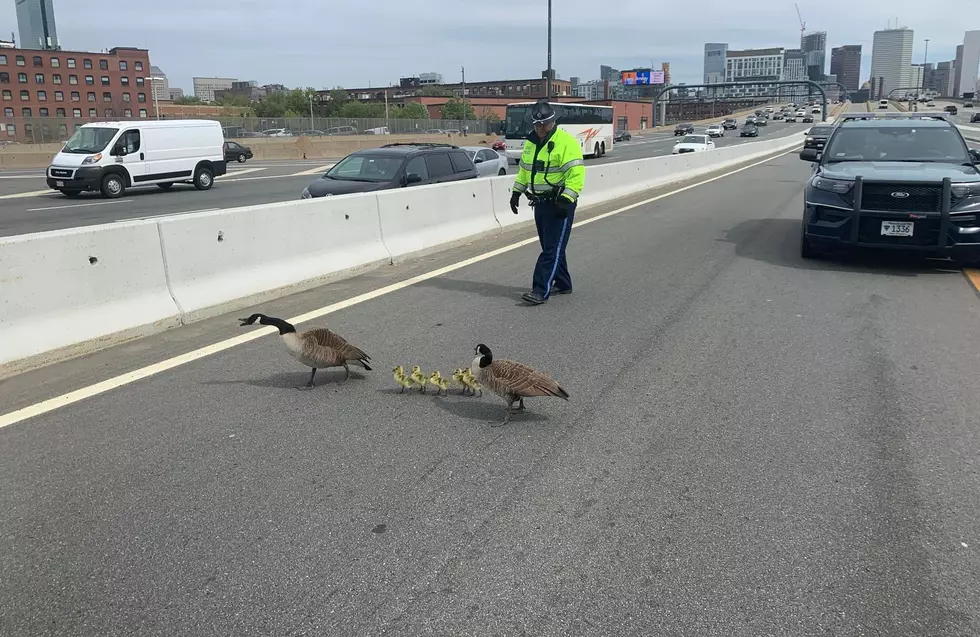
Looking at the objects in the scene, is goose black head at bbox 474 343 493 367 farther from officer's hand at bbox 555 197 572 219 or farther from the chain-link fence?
Result: the chain-link fence

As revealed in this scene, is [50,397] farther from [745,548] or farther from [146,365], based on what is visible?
[745,548]

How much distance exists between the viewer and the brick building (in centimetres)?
11375

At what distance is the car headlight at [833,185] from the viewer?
9656 millimetres

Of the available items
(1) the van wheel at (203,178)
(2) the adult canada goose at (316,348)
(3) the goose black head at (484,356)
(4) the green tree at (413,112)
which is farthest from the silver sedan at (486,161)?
(4) the green tree at (413,112)

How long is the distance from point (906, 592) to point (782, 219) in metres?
13.0

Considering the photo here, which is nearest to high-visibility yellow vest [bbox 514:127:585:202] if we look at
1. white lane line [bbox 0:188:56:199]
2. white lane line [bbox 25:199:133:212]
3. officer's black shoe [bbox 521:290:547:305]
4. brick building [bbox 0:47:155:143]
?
officer's black shoe [bbox 521:290:547:305]

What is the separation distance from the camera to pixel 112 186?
2281cm

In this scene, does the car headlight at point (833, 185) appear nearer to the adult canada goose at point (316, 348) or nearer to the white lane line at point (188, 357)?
the white lane line at point (188, 357)

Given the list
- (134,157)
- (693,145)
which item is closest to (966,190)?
(134,157)

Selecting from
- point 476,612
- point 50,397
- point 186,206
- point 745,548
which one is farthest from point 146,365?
point 186,206

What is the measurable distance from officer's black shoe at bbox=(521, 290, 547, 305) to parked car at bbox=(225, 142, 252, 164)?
1478 inches

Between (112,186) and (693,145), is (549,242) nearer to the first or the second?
(112,186)

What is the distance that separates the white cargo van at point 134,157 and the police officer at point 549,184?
18.3 metres

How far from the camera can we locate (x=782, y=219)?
15117mm
